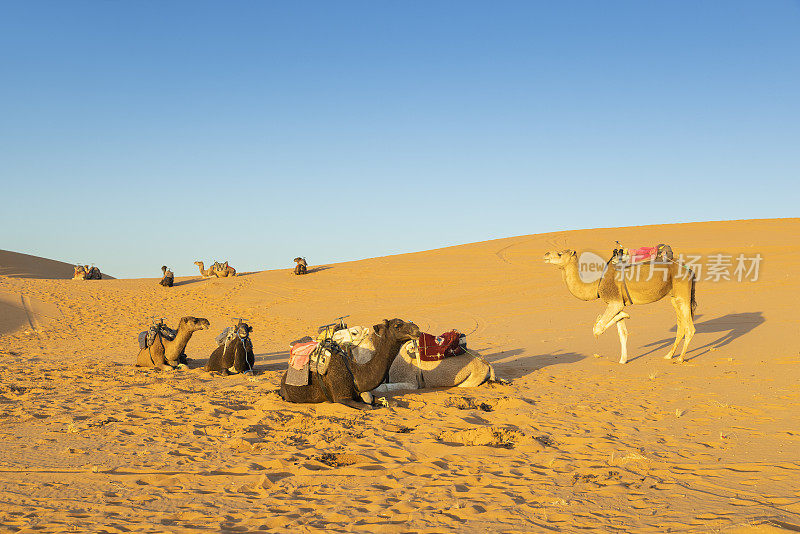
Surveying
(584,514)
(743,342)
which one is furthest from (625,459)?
(743,342)

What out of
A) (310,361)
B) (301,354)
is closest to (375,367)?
(310,361)

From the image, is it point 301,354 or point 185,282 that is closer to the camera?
point 301,354

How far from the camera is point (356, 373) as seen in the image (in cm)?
873

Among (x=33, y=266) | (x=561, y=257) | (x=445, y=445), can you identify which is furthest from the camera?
(x=33, y=266)

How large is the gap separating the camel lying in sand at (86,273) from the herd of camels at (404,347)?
90.7 feet

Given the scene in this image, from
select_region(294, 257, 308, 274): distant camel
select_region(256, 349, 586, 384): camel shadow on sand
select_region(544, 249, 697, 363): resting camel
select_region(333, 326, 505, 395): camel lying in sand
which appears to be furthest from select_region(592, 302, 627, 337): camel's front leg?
select_region(294, 257, 308, 274): distant camel

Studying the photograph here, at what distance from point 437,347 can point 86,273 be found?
34936 mm

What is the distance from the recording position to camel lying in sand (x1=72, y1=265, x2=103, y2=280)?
3734 cm

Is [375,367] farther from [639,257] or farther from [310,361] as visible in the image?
[639,257]

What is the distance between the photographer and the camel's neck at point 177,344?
13578 millimetres

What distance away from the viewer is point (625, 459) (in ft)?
20.3

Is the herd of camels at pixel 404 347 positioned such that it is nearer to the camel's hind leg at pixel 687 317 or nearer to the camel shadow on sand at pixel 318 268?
the camel's hind leg at pixel 687 317
